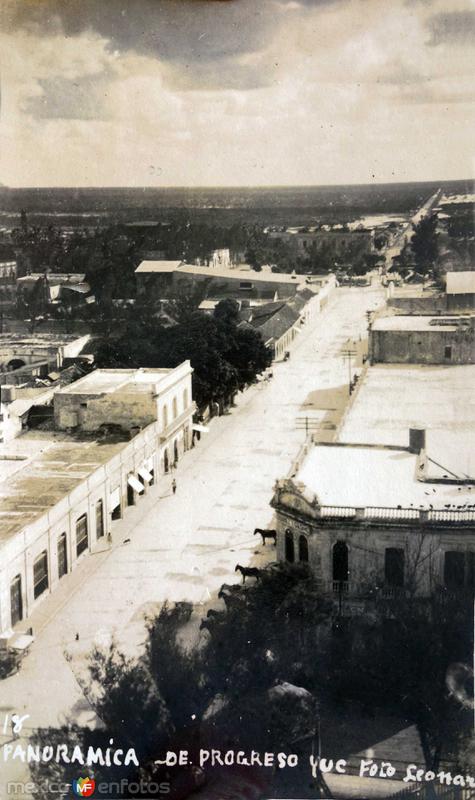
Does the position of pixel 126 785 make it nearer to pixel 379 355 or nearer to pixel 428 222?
pixel 379 355

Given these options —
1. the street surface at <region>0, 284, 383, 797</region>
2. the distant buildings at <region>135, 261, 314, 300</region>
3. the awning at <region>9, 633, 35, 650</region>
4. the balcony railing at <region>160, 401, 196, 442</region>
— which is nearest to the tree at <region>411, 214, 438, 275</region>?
the distant buildings at <region>135, 261, 314, 300</region>

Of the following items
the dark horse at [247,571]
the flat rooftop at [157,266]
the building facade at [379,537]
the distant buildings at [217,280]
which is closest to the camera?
the building facade at [379,537]

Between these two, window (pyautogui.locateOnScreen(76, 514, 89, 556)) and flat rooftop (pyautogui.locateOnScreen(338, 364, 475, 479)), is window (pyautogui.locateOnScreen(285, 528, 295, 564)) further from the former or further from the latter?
window (pyautogui.locateOnScreen(76, 514, 89, 556))

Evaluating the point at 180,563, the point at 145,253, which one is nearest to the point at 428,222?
the point at 145,253

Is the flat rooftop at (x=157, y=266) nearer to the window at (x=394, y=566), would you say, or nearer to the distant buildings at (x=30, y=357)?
the distant buildings at (x=30, y=357)

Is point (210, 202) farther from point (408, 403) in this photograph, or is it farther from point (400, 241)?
point (400, 241)

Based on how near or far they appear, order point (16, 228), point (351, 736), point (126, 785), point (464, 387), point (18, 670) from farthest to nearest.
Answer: point (16, 228) < point (464, 387) < point (18, 670) < point (351, 736) < point (126, 785)

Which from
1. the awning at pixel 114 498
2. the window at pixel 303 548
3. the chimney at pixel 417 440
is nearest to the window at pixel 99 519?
the awning at pixel 114 498
